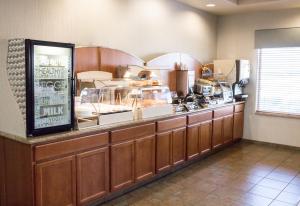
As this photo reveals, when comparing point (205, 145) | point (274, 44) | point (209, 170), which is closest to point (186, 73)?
point (205, 145)

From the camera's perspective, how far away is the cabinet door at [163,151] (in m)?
3.99

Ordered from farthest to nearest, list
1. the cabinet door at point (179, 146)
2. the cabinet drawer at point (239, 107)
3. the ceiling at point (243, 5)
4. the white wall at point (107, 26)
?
the cabinet drawer at point (239, 107) < the ceiling at point (243, 5) < the cabinet door at point (179, 146) < the white wall at point (107, 26)

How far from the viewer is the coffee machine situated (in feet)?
19.1

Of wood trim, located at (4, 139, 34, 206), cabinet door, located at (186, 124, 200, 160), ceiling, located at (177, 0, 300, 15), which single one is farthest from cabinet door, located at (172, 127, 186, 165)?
ceiling, located at (177, 0, 300, 15)

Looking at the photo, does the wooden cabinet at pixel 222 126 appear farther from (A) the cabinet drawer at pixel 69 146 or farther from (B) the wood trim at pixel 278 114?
(A) the cabinet drawer at pixel 69 146

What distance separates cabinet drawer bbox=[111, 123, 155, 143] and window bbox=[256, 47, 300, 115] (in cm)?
328

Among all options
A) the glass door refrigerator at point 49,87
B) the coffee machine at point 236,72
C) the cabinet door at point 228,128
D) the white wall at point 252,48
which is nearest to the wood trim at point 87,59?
the glass door refrigerator at point 49,87

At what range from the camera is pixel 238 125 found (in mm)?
6098

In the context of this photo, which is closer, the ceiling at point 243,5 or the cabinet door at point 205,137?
the cabinet door at point 205,137

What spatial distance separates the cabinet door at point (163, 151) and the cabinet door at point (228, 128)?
1.72m

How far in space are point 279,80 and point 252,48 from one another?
2.74 ft

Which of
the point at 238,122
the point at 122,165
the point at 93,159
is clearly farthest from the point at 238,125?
the point at 93,159

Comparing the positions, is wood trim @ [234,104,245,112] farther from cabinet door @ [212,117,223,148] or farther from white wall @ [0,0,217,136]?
white wall @ [0,0,217,136]

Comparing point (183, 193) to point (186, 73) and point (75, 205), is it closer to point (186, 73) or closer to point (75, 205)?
point (75, 205)
